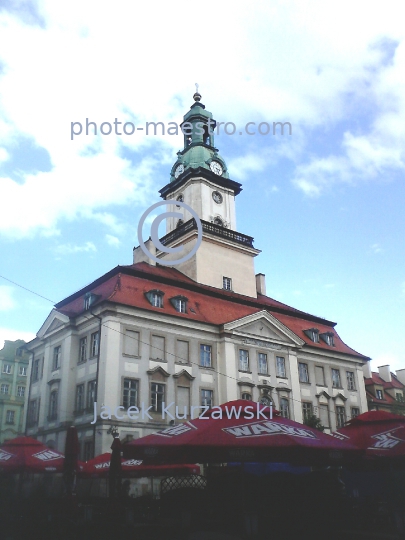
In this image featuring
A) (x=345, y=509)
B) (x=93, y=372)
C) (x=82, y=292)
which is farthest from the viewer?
(x=82, y=292)

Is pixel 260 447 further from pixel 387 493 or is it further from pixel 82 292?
pixel 82 292

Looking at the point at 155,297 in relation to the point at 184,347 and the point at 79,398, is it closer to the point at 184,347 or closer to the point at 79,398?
the point at 184,347

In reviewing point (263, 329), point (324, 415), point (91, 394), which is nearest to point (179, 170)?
point (263, 329)

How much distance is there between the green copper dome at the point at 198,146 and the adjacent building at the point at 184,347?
0.70 m

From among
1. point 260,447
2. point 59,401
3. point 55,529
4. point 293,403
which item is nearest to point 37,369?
point 59,401

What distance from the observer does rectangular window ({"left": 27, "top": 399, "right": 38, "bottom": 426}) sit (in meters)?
31.5

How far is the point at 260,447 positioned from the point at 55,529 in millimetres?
4842

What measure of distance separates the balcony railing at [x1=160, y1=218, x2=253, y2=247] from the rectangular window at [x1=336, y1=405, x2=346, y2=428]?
14.0m

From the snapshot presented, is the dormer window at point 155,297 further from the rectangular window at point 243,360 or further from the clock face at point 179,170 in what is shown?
the clock face at point 179,170

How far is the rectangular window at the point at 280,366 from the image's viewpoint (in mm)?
34938

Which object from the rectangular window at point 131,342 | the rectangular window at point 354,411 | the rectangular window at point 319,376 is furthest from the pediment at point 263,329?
the rectangular window at point 354,411

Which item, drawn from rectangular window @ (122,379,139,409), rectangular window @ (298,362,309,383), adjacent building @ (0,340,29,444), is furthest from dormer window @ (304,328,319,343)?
adjacent building @ (0,340,29,444)

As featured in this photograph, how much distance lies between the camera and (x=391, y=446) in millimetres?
14523

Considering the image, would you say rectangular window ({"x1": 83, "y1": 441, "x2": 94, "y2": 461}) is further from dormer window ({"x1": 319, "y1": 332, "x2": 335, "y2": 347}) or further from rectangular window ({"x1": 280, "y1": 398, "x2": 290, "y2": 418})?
dormer window ({"x1": 319, "y1": 332, "x2": 335, "y2": 347})
